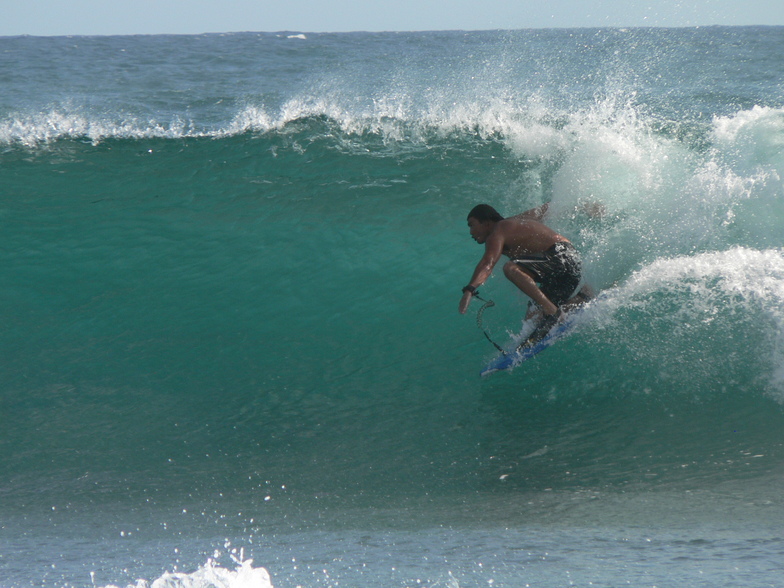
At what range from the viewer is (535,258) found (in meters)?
4.96

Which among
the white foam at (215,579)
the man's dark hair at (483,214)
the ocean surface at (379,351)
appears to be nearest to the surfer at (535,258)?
the man's dark hair at (483,214)

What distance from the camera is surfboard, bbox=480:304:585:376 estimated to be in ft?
16.1

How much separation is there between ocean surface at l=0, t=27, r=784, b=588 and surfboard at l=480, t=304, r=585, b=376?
Answer: 0.10 metres

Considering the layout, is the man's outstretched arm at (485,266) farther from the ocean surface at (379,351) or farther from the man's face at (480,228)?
the ocean surface at (379,351)

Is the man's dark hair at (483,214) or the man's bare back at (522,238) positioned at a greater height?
the man's dark hair at (483,214)

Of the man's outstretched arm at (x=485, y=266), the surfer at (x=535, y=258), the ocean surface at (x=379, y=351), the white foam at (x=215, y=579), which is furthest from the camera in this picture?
the surfer at (x=535, y=258)

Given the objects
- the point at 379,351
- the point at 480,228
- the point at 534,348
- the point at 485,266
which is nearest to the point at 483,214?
the point at 480,228

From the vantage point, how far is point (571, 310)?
4988mm

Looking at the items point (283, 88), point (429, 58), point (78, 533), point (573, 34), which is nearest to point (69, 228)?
point (78, 533)

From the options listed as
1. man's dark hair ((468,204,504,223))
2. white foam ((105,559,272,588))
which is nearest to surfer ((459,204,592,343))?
man's dark hair ((468,204,504,223))

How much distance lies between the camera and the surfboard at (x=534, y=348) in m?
4.91

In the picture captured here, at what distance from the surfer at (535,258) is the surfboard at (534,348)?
0.24 ft

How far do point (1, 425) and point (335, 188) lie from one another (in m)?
4.45

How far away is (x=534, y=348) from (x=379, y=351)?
134 cm
